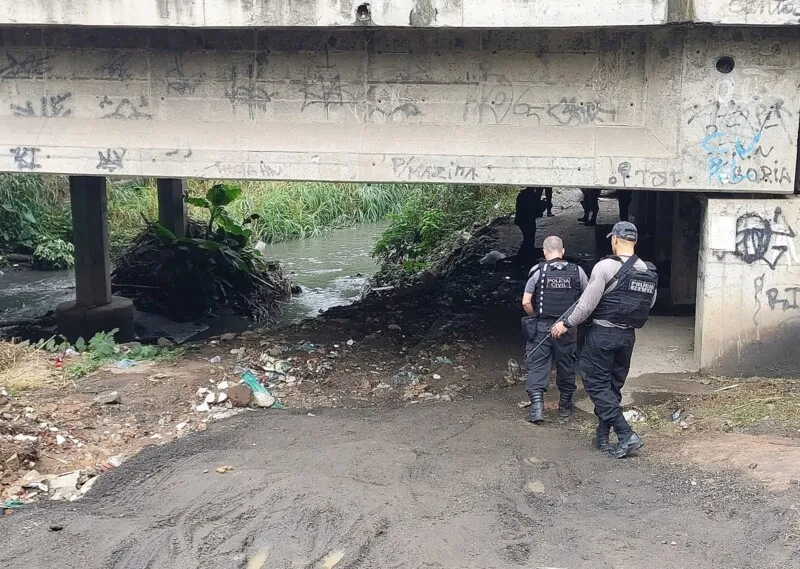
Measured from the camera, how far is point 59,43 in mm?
A: 7617

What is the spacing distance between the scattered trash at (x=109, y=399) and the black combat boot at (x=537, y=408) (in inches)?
134

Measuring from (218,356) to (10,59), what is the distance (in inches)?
135

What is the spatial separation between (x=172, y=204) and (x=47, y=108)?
7869 mm

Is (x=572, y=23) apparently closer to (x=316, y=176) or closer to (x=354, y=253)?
(x=316, y=176)

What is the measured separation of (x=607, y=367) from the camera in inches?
232

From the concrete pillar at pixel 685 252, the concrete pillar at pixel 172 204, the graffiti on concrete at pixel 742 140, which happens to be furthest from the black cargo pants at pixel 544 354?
the concrete pillar at pixel 172 204

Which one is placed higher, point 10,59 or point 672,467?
point 10,59

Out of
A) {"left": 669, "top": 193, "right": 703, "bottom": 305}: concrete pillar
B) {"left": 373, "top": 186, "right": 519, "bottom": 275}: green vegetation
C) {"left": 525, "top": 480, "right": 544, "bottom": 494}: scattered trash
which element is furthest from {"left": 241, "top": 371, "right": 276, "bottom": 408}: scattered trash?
{"left": 373, "top": 186, "right": 519, "bottom": 275}: green vegetation

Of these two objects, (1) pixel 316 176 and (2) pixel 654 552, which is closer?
(2) pixel 654 552

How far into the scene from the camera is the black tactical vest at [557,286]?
6.46 m

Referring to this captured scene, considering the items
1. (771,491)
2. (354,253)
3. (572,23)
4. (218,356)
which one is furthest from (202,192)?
(771,491)

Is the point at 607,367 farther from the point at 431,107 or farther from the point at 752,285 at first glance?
the point at 431,107

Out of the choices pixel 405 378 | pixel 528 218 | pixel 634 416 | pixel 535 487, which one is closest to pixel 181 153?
pixel 405 378

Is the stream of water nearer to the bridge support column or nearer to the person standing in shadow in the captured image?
the bridge support column
